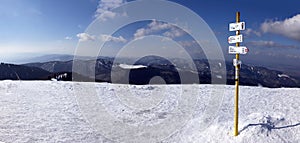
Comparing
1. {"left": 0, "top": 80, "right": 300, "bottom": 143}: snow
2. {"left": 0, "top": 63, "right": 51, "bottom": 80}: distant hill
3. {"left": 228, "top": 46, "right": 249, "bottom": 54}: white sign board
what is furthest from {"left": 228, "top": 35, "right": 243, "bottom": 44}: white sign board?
{"left": 0, "top": 63, "right": 51, "bottom": 80}: distant hill

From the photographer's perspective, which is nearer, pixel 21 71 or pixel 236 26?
pixel 236 26

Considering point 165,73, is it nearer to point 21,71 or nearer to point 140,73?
point 140,73

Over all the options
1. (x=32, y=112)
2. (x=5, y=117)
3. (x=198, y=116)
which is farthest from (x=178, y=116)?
(x=5, y=117)

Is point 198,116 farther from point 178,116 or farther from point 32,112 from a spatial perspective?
point 32,112

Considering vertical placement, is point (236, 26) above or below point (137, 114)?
above

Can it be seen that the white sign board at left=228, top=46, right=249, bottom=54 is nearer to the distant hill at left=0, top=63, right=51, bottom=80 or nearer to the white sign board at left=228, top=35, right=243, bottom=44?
the white sign board at left=228, top=35, right=243, bottom=44

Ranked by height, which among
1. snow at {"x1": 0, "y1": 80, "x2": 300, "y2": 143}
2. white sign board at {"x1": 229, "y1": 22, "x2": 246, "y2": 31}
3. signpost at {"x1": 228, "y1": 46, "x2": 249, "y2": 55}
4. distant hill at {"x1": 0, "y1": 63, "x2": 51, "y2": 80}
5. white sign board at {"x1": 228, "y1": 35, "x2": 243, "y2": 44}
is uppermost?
white sign board at {"x1": 229, "y1": 22, "x2": 246, "y2": 31}

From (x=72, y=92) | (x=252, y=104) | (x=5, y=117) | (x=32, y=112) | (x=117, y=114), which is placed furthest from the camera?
(x=72, y=92)

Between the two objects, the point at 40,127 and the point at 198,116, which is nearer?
the point at 40,127

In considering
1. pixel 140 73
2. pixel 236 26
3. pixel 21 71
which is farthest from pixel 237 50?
pixel 21 71
